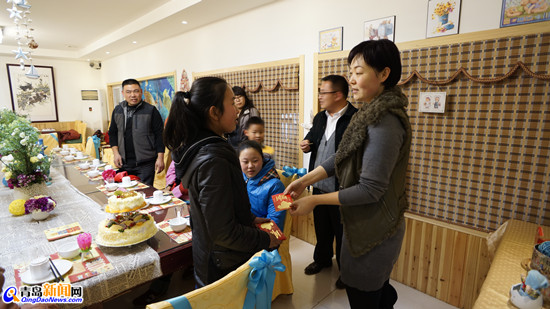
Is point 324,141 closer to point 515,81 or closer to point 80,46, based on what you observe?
point 515,81

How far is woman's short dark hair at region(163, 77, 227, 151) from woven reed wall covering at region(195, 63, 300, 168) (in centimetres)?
203

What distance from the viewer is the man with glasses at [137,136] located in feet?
10.0

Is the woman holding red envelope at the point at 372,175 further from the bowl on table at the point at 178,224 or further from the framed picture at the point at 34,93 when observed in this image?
the framed picture at the point at 34,93

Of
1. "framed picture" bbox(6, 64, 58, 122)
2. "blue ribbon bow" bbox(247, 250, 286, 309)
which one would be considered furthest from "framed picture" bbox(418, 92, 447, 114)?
"framed picture" bbox(6, 64, 58, 122)

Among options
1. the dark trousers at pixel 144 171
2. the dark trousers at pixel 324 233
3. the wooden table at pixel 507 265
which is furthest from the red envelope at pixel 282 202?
the dark trousers at pixel 144 171

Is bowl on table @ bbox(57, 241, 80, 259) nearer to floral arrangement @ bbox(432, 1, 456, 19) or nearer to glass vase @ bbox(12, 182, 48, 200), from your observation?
glass vase @ bbox(12, 182, 48, 200)

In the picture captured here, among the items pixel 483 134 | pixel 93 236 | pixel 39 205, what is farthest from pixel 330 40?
pixel 39 205

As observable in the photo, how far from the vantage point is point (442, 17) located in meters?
2.01

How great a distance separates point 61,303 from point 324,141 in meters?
1.87

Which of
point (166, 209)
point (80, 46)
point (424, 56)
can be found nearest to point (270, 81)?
point (424, 56)

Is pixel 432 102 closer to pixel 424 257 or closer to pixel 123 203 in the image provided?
pixel 424 257

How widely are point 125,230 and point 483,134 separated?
225cm

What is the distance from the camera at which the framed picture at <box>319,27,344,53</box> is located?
2.60 metres

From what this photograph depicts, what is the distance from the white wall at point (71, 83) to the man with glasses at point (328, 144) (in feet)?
26.3
